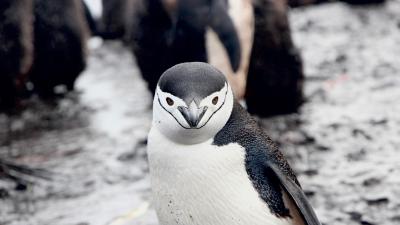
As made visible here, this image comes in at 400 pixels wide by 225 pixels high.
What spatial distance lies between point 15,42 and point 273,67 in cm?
161

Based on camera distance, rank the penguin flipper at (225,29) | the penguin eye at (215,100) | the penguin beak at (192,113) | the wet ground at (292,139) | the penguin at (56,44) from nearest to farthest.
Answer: the penguin beak at (192,113) < the penguin eye at (215,100) < the wet ground at (292,139) < the penguin flipper at (225,29) < the penguin at (56,44)

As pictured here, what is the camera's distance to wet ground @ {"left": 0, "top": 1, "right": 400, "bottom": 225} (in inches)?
142

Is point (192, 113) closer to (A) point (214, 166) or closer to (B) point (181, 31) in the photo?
(A) point (214, 166)

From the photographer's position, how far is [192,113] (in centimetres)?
232

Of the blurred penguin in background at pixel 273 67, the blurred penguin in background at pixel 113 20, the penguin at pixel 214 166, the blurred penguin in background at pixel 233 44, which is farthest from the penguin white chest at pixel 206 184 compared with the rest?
the blurred penguin in background at pixel 113 20

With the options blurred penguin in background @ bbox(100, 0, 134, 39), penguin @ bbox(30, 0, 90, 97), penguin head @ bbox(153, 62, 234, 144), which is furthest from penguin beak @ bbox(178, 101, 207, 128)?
blurred penguin in background @ bbox(100, 0, 134, 39)

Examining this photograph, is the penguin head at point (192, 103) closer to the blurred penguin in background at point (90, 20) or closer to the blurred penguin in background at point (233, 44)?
the blurred penguin in background at point (233, 44)

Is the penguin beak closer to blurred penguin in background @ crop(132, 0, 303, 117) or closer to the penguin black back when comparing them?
the penguin black back

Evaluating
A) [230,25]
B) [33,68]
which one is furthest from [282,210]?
[33,68]

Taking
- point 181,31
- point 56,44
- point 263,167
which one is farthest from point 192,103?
point 56,44

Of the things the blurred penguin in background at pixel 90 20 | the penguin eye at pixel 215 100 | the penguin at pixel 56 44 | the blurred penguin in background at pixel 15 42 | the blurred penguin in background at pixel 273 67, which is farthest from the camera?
the blurred penguin in background at pixel 90 20

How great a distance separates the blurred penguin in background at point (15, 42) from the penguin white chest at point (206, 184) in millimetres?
2821

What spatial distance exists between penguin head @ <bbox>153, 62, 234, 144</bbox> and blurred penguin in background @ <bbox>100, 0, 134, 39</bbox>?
4.59 meters

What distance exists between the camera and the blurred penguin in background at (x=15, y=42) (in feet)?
16.9
